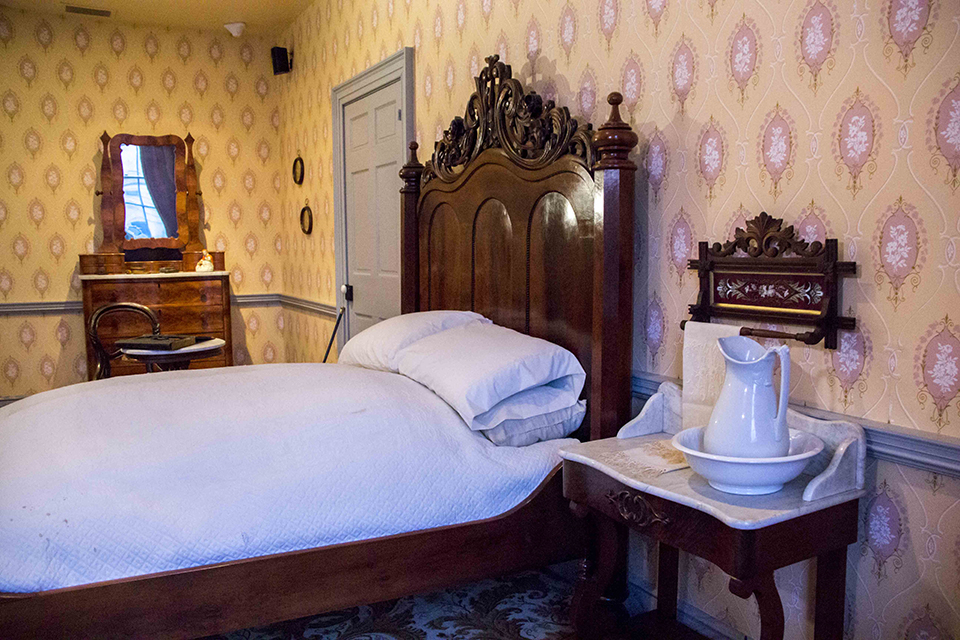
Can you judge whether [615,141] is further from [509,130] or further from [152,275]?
[152,275]

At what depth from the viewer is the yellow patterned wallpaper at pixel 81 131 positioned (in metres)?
5.39

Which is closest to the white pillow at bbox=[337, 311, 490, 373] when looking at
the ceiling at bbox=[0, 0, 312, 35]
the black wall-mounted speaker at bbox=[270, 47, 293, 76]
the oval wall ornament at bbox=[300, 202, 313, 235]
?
the oval wall ornament at bbox=[300, 202, 313, 235]

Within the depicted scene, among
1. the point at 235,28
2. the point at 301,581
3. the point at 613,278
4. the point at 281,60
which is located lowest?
the point at 301,581

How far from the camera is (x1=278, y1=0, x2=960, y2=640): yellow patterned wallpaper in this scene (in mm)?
1594

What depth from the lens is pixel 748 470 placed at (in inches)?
60.9

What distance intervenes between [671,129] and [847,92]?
0.57 metres

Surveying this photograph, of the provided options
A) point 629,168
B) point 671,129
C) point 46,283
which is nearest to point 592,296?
point 629,168

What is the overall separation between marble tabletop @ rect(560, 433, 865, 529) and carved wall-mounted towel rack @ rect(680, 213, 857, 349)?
0.37 meters

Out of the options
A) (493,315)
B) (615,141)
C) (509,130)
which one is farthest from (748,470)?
(509,130)

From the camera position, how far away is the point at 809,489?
61.7 inches

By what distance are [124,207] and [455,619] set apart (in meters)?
4.50

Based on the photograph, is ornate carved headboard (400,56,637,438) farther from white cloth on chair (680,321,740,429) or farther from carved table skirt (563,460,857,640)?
carved table skirt (563,460,857,640)

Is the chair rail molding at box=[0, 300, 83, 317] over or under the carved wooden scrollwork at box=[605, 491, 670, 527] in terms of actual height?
over

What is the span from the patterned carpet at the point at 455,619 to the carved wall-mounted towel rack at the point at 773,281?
101cm
